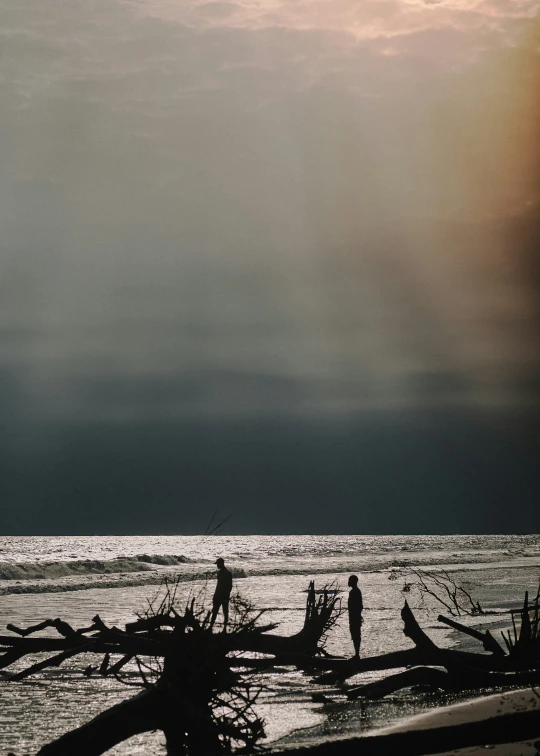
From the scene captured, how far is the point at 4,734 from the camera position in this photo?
9859 mm

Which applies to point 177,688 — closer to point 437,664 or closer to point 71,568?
point 437,664

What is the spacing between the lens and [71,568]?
187 ft

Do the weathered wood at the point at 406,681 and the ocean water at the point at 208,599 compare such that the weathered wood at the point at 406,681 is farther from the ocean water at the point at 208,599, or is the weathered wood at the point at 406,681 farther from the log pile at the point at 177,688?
the log pile at the point at 177,688

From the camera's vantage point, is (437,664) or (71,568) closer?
(437,664)

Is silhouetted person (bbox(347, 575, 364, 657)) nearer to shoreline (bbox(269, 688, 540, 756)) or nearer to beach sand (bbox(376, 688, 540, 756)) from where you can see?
beach sand (bbox(376, 688, 540, 756))

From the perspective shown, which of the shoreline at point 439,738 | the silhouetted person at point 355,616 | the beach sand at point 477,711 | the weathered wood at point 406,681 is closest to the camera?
the shoreline at point 439,738

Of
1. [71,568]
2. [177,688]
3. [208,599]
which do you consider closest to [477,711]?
[177,688]

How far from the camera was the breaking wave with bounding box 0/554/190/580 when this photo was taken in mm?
51406

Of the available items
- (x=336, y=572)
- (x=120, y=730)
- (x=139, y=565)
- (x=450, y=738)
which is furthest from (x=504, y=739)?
(x=139, y=565)

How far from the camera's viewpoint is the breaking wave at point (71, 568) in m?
51.4

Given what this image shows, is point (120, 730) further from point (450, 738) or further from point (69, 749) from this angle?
point (450, 738)

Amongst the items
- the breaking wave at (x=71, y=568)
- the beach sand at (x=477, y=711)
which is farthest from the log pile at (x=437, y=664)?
the breaking wave at (x=71, y=568)

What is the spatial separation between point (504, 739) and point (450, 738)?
48cm

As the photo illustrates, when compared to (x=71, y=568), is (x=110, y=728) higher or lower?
lower
